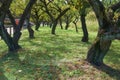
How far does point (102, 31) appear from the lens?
9.59 m

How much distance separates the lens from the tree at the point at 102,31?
9.26 meters

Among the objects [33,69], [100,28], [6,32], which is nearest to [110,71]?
[100,28]

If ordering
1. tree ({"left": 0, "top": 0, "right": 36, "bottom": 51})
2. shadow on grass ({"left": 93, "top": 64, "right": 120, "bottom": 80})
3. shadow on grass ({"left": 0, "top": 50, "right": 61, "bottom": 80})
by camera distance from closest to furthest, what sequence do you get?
shadow on grass ({"left": 0, "top": 50, "right": 61, "bottom": 80}), shadow on grass ({"left": 93, "top": 64, "right": 120, "bottom": 80}), tree ({"left": 0, "top": 0, "right": 36, "bottom": 51})

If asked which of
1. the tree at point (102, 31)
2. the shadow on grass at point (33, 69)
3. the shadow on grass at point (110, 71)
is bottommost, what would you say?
the shadow on grass at point (110, 71)

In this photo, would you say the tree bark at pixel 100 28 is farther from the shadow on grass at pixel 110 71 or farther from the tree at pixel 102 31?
the shadow on grass at pixel 110 71

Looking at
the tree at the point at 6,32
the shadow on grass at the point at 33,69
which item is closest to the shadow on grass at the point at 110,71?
the shadow on grass at the point at 33,69

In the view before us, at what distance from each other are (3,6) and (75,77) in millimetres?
5790

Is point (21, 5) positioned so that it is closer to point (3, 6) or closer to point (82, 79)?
point (3, 6)

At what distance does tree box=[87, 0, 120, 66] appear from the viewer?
30.4ft

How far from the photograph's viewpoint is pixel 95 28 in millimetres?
41469

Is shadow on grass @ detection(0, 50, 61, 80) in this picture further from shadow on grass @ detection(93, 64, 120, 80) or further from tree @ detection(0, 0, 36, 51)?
tree @ detection(0, 0, 36, 51)

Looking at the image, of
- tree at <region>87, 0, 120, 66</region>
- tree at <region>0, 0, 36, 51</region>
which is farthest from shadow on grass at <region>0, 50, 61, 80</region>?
tree at <region>0, 0, 36, 51</region>

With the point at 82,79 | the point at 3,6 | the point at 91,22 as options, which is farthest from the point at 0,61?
the point at 91,22

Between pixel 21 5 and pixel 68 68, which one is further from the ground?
pixel 21 5
